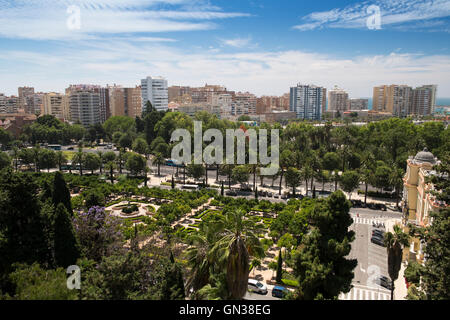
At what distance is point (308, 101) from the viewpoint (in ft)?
502

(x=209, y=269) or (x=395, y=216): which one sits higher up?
(x=209, y=269)

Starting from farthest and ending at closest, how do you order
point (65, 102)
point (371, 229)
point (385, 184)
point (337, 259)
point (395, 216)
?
point (65, 102), point (385, 184), point (395, 216), point (371, 229), point (337, 259)

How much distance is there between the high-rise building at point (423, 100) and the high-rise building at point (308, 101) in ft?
125

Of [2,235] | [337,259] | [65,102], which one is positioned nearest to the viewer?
[337,259]

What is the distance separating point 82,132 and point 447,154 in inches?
3493

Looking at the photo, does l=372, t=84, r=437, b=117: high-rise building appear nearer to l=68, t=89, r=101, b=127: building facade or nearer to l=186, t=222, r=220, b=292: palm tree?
l=68, t=89, r=101, b=127: building facade

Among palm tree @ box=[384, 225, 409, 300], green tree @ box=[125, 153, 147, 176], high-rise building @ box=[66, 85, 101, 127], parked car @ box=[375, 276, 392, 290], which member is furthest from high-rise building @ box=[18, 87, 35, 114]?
palm tree @ box=[384, 225, 409, 300]

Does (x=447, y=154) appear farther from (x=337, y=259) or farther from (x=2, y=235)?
(x=2, y=235)

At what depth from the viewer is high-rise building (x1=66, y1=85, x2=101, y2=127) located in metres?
108

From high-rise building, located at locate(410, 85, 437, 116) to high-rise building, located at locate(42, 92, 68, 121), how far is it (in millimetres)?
136713

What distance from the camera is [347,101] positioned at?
175375 millimetres
